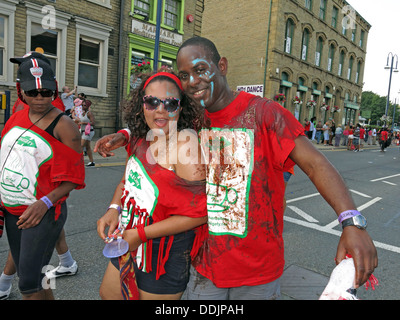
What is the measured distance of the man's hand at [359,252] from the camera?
1206 millimetres

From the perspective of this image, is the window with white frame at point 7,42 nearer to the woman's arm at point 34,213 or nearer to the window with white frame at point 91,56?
the window with white frame at point 91,56

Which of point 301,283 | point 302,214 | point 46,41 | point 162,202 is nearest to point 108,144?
point 162,202

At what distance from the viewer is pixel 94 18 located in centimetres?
1418

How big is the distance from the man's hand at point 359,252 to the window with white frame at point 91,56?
14.3 meters

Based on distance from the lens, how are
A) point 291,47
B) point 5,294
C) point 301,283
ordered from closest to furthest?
1. point 5,294
2. point 301,283
3. point 291,47

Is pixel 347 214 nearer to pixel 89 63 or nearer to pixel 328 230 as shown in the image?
pixel 328 230

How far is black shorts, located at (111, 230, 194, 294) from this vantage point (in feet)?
5.63

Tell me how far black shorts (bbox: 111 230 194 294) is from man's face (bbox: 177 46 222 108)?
30.3 inches

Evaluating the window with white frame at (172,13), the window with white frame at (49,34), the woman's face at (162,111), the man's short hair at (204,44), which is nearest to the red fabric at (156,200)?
the woman's face at (162,111)

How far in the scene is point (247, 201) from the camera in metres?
1.65

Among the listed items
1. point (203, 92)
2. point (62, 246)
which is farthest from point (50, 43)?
point (203, 92)

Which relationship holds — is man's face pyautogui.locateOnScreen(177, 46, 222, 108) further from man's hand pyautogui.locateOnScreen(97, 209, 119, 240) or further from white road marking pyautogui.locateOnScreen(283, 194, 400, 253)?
white road marking pyautogui.locateOnScreen(283, 194, 400, 253)

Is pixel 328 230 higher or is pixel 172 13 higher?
pixel 172 13

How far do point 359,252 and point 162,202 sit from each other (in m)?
0.92
